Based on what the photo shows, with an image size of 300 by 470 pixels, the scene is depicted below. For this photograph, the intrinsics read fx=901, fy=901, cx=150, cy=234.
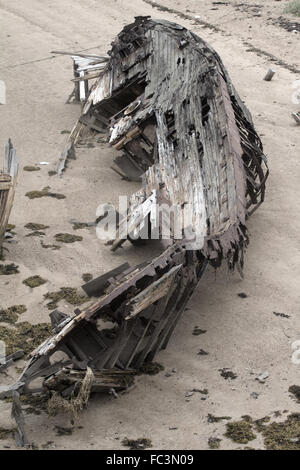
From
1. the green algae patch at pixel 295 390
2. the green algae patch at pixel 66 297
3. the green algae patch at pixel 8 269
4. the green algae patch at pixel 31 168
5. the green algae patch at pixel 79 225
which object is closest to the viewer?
the green algae patch at pixel 295 390

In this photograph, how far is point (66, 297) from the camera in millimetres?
13797

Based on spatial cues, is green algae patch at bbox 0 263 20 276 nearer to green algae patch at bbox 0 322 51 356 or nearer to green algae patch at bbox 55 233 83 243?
green algae patch at bbox 55 233 83 243

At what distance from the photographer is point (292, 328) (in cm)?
1298

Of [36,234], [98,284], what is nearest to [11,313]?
[98,284]

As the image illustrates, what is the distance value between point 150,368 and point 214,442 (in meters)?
1.78

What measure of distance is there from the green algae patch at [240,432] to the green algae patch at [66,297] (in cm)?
369

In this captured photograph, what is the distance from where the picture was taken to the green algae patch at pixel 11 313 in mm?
13211

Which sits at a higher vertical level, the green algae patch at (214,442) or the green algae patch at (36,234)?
the green algae patch at (214,442)

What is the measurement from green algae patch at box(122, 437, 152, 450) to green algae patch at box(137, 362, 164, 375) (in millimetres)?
1470

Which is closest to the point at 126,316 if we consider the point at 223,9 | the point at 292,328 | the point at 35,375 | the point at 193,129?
the point at 35,375

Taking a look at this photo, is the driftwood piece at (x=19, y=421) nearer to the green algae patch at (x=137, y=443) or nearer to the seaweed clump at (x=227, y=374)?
the green algae patch at (x=137, y=443)

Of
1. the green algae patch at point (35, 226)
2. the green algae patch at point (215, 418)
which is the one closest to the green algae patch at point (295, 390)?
the green algae patch at point (215, 418)

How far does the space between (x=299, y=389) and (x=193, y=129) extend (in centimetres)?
579

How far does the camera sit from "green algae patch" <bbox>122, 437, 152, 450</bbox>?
10430 millimetres
